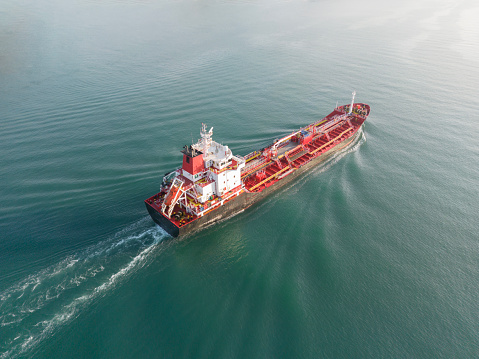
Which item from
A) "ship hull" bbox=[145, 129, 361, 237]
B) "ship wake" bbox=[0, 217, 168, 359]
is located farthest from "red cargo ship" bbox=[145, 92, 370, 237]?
"ship wake" bbox=[0, 217, 168, 359]

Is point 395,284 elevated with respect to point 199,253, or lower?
lower

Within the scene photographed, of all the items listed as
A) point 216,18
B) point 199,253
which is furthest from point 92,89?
point 216,18

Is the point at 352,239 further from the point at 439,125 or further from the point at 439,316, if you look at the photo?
the point at 439,125

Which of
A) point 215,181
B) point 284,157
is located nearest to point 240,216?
point 215,181

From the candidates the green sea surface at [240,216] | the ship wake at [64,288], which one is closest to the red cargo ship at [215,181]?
the green sea surface at [240,216]

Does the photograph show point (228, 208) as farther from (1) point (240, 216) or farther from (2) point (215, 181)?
(2) point (215, 181)
